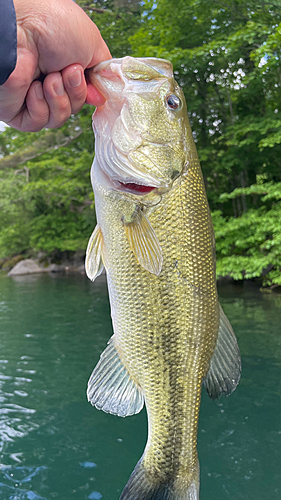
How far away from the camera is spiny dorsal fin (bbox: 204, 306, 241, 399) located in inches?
78.0

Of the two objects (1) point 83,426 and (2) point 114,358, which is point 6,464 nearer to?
(1) point 83,426

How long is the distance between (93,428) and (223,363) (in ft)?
12.4

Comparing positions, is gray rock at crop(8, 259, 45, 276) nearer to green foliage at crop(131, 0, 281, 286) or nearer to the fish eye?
green foliage at crop(131, 0, 281, 286)

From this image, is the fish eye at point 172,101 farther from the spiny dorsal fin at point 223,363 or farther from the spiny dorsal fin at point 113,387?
the spiny dorsal fin at point 113,387

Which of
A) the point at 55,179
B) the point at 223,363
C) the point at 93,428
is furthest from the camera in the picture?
the point at 55,179

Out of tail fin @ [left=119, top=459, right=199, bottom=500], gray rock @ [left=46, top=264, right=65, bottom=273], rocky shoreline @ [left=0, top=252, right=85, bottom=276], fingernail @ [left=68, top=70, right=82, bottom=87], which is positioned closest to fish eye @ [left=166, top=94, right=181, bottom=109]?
fingernail @ [left=68, top=70, right=82, bottom=87]

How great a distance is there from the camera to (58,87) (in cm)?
173

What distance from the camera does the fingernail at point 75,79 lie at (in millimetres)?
1675

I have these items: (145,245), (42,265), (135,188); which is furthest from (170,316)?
(42,265)

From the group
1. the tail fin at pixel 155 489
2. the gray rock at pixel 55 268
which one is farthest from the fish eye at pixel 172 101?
the gray rock at pixel 55 268

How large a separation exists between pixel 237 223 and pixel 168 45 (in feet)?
24.9

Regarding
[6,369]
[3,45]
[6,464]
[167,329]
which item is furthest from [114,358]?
[6,369]

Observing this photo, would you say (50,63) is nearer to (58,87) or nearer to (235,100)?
(58,87)

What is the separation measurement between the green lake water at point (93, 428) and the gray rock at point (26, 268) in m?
14.5
